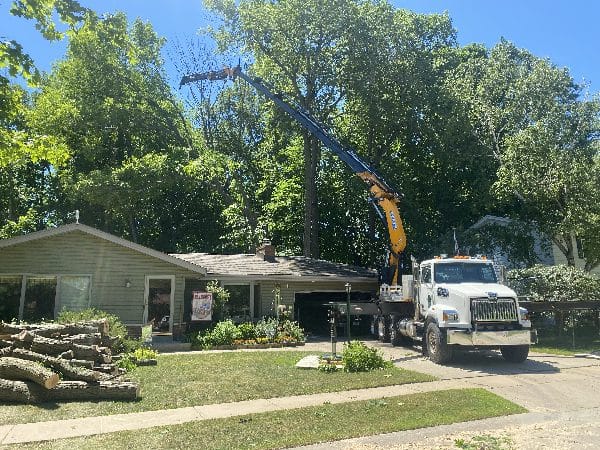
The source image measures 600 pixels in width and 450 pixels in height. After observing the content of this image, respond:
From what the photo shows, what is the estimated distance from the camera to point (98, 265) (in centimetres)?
1905

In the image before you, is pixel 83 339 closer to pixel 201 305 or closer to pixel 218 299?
pixel 201 305

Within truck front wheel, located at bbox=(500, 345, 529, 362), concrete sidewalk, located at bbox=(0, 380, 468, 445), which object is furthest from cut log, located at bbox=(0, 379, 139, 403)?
truck front wheel, located at bbox=(500, 345, 529, 362)

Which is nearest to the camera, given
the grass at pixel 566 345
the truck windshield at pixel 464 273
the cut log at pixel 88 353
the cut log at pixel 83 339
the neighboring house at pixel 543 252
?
the cut log at pixel 88 353

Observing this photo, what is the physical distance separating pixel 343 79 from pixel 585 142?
553 inches

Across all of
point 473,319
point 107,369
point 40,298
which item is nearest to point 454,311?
point 473,319

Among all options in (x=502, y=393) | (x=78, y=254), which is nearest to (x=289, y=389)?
(x=502, y=393)

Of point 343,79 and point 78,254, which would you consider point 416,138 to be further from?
point 78,254

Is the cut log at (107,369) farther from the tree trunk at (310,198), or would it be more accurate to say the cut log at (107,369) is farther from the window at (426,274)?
the tree trunk at (310,198)

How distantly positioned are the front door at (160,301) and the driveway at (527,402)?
889 cm

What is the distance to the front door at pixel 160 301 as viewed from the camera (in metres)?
19.6

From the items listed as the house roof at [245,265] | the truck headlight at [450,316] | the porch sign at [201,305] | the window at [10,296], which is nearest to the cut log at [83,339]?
the porch sign at [201,305]

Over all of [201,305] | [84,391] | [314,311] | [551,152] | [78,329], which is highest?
[551,152]

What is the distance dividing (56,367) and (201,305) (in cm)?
937

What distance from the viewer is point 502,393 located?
32.7 feet
